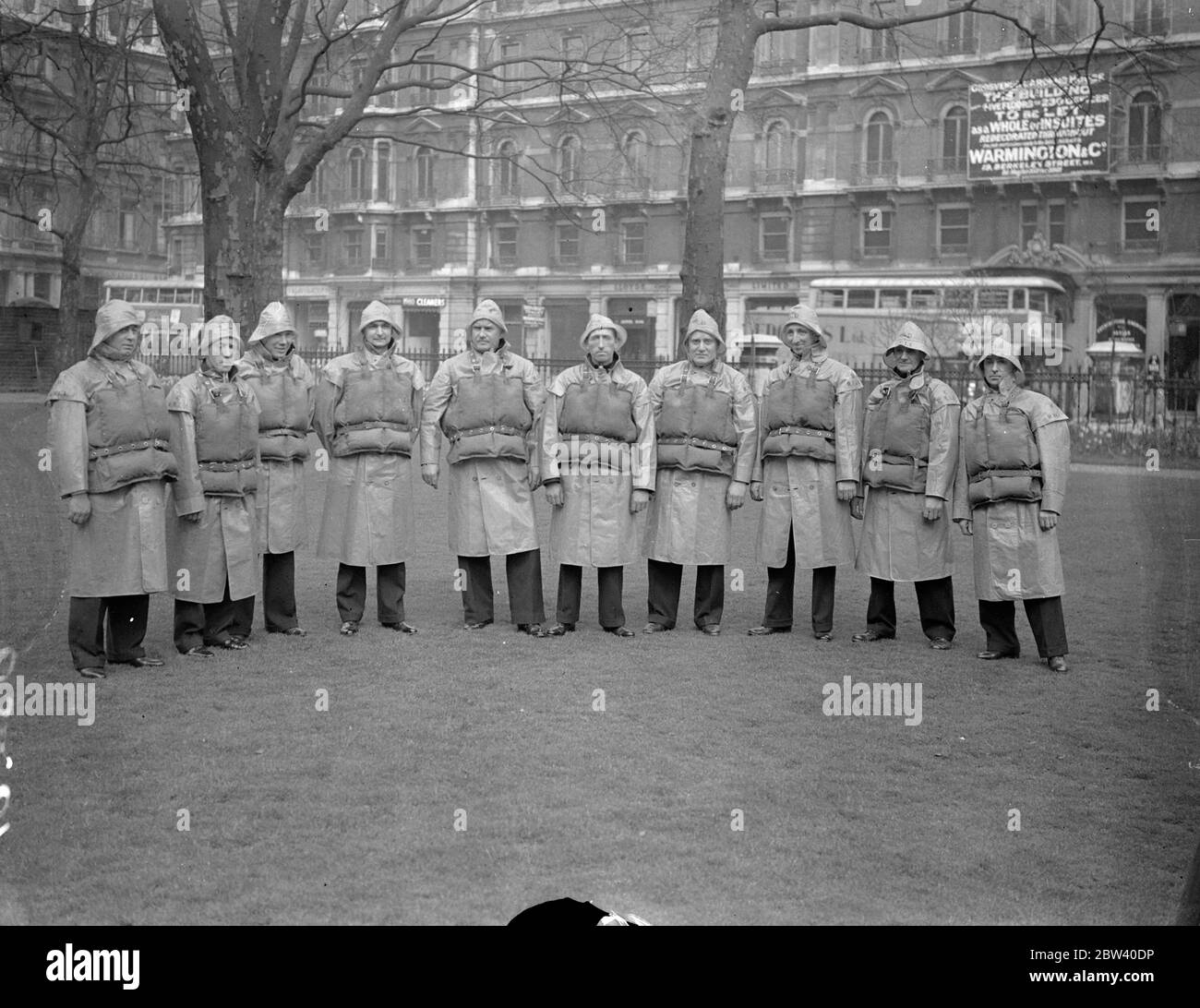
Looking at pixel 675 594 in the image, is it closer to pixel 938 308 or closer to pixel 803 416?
pixel 803 416

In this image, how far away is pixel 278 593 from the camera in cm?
1016

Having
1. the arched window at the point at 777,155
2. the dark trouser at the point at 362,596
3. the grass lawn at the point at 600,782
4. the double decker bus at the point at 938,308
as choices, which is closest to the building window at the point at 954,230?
the double decker bus at the point at 938,308

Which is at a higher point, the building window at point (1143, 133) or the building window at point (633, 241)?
the building window at point (1143, 133)

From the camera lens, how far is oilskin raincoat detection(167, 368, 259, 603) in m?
9.15

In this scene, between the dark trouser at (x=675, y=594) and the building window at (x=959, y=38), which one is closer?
the dark trouser at (x=675, y=594)

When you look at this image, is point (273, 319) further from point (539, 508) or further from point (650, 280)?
point (650, 280)

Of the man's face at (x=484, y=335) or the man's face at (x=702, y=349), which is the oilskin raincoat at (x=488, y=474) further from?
the man's face at (x=702, y=349)

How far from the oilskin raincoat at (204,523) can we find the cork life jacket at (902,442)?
14.1 feet

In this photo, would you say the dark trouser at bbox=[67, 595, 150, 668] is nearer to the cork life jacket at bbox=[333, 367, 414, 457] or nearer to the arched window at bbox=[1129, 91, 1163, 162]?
the cork life jacket at bbox=[333, 367, 414, 457]

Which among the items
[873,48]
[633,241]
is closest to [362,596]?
[873,48]

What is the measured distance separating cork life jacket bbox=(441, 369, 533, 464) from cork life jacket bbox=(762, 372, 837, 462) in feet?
5.97

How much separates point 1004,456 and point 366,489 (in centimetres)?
437

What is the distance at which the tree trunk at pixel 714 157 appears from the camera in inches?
744
